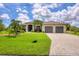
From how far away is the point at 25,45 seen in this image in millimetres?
4969

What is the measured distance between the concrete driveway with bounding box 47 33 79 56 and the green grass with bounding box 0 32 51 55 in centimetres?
9

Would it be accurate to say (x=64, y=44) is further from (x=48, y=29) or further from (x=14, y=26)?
(x=14, y=26)

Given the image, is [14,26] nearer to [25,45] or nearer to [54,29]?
[25,45]

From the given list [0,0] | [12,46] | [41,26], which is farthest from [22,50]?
[0,0]

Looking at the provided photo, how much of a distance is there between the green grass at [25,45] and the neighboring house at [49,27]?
0.08 metres

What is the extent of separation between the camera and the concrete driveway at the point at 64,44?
16.1ft

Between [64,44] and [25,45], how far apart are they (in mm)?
626

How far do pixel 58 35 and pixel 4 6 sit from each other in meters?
0.99

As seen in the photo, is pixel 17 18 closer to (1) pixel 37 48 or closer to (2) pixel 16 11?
(2) pixel 16 11

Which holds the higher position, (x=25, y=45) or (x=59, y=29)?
(x=59, y=29)

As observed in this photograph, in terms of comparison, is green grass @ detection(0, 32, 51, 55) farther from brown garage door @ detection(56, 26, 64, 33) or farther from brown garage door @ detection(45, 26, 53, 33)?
brown garage door @ detection(56, 26, 64, 33)

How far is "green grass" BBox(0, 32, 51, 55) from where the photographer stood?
16.2 feet

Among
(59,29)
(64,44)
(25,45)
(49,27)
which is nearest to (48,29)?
(49,27)

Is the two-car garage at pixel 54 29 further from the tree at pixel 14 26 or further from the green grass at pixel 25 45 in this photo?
the tree at pixel 14 26
